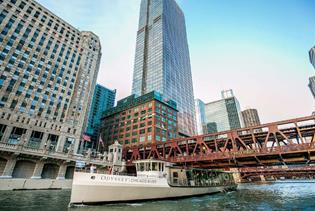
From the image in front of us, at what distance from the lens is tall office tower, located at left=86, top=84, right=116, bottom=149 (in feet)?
379

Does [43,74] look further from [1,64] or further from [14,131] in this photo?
[14,131]

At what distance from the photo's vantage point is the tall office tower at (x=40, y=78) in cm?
4744

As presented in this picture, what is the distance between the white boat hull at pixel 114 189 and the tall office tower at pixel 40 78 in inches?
1564

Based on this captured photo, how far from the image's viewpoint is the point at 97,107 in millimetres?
128000

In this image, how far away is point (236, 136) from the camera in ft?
89.7

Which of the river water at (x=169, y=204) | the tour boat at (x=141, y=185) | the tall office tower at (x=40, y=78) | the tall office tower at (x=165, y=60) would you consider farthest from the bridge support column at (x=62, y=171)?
the tall office tower at (x=165, y=60)

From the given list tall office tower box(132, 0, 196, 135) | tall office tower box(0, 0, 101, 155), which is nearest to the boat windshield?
tall office tower box(0, 0, 101, 155)

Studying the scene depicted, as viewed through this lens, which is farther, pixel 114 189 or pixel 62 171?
pixel 62 171

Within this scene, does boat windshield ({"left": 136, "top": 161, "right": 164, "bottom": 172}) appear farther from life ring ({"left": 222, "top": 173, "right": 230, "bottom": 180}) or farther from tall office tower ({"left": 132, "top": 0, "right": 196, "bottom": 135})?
tall office tower ({"left": 132, "top": 0, "right": 196, "bottom": 135})

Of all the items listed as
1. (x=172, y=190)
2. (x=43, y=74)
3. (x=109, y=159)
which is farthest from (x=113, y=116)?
(x=172, y=190)

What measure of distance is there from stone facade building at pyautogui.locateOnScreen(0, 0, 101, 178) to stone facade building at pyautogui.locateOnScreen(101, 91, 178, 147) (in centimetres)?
2497

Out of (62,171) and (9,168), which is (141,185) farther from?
(9,168)

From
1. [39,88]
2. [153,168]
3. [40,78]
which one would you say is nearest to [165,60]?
[40,78]

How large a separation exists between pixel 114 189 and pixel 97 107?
392 ft
